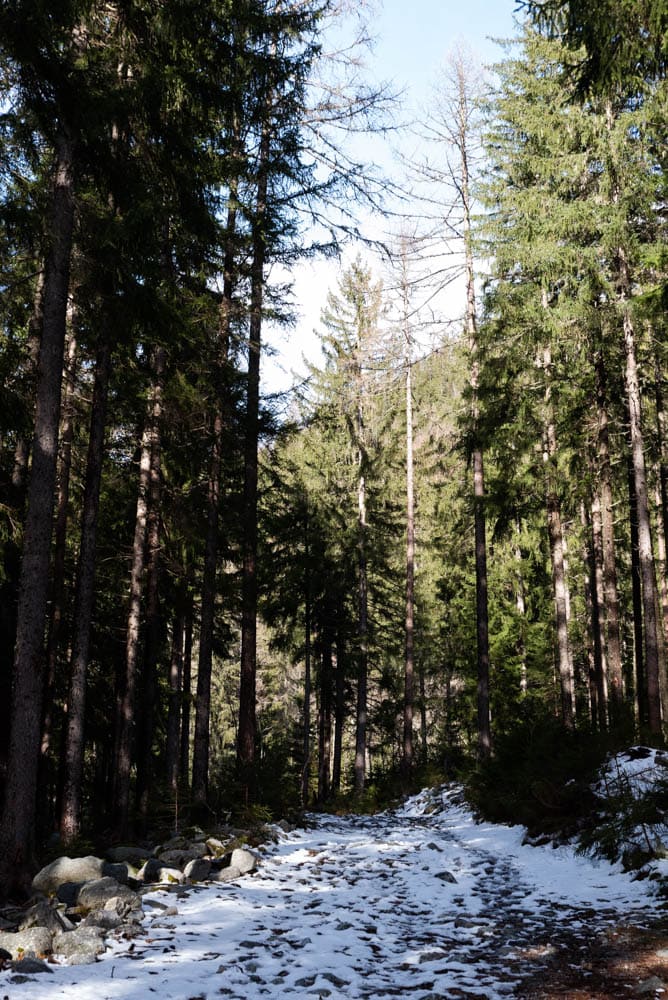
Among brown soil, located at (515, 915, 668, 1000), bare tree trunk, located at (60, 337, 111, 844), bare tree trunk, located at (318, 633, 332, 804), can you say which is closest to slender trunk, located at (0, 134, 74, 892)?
bare tree trunk, located at (60, 337, 111, 844)

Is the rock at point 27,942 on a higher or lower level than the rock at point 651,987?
lower

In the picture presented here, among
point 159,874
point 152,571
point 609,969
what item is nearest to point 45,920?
point 159,874

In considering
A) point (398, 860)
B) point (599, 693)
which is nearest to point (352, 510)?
point (599, 693)

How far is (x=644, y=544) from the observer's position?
47.6ft

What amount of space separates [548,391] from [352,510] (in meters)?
12.1

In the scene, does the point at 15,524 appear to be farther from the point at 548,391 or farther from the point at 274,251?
the point at 548,391

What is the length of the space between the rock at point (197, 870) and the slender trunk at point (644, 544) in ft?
30.0

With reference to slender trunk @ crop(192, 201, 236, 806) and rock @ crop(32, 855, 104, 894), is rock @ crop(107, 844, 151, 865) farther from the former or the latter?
slender trunk @ crop(192, 201, 236, 806)

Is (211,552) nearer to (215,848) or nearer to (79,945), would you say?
(215,848)

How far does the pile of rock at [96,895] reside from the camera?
5344 millimetres

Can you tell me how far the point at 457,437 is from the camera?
71.6ft

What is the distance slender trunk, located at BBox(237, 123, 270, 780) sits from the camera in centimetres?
1393

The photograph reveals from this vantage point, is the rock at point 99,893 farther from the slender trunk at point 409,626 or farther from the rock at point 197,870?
the slender trunk at point 409,626

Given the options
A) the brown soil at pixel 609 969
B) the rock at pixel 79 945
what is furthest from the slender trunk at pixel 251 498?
the brown soil at pixel 609 969
